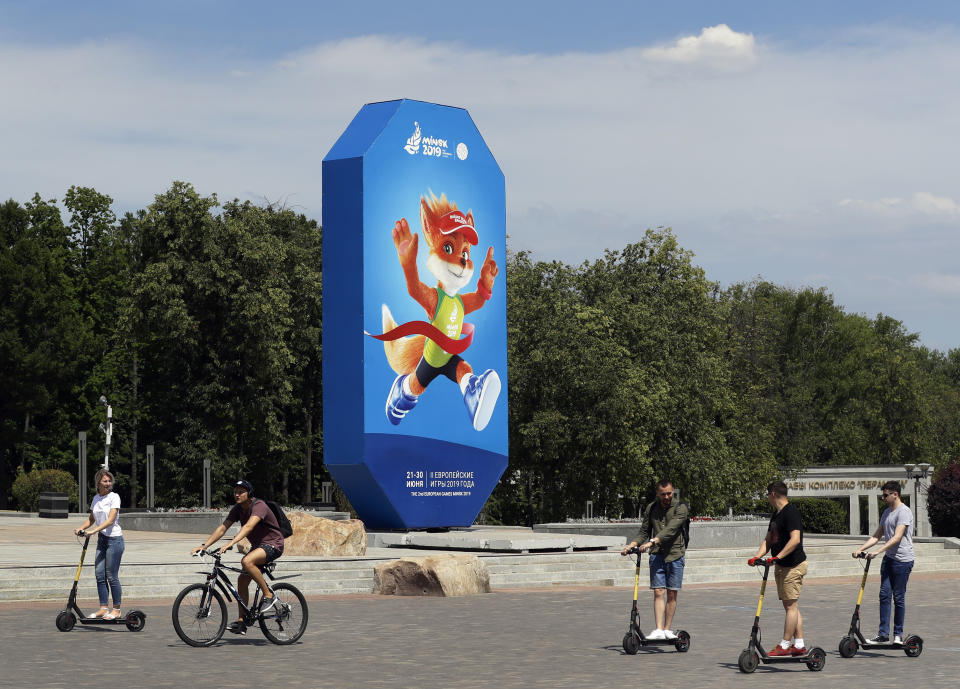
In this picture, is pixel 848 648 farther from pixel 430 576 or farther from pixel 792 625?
Result: pixel 430 576

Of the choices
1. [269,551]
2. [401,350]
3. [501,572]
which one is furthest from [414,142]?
[269,551]

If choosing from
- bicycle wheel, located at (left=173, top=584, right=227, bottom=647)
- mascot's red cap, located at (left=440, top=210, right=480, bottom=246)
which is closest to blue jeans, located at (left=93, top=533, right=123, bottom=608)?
bicycle wheel, located at (left=173, top=584, right=227, bottom=647)

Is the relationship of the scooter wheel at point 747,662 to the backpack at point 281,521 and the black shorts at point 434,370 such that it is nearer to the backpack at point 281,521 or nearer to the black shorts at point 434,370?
the backpack at point 281,521

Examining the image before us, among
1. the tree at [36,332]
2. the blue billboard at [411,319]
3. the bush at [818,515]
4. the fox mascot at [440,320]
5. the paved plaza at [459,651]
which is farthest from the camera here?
the tree at [36,332]

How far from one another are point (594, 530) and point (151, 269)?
84.9 ft

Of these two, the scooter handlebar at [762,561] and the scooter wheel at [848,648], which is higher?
the scooter handlebar at [762,561]

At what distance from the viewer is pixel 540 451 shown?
45719mm

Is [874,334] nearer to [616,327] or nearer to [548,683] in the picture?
[616,327]

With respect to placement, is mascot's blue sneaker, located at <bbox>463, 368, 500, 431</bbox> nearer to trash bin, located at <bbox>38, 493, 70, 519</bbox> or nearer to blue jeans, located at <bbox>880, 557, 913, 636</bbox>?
trash bin, located at <bbox>38, 493, 70, 519</bbox>

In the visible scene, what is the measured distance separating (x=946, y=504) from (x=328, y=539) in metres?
20.0

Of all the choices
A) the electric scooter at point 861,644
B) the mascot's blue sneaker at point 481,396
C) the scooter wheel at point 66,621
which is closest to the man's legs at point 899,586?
the electric scooter at point 861,644

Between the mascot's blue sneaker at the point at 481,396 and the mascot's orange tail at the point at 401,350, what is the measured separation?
1.83 m

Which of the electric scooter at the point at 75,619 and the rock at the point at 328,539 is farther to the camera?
the rock at the point at 328,539

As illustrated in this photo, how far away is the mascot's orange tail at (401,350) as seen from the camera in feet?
99.8
